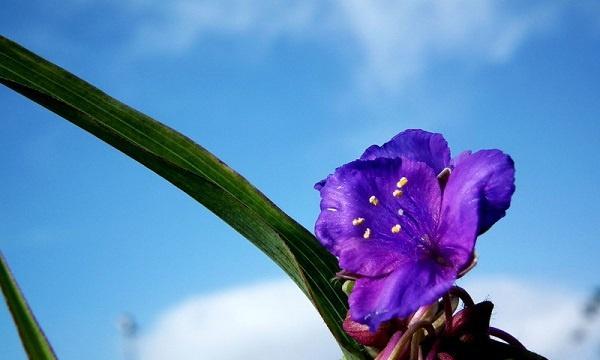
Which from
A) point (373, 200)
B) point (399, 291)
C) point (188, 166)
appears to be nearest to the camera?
point (399, 291)

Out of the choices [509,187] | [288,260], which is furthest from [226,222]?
[509,187]

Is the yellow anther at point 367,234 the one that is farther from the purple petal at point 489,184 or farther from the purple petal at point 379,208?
the purple petal at point 489,184

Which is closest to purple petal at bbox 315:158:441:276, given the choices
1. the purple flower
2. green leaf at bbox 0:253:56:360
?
the purple flower

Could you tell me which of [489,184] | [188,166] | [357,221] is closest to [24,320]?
[188,166]

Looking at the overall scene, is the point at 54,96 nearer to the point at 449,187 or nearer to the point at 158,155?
the point at 158,155

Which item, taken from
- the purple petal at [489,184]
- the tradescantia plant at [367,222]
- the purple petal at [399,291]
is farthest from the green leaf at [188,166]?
the purple petal at [489,184]

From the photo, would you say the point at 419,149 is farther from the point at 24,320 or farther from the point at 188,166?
the point at 24,320

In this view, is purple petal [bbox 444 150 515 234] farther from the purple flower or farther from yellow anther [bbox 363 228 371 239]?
yellow anther [bbox 363 228 371 239]
